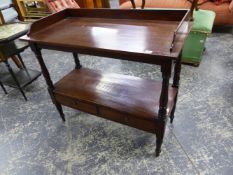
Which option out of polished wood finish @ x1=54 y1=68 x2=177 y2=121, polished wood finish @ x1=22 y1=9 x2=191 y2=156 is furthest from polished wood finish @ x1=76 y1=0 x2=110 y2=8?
polished wood finish @ x1=54 y1=68 x2=177 y2=121

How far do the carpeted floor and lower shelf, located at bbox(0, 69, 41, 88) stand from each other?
0.50ft

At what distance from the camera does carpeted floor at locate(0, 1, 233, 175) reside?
4.70 ft

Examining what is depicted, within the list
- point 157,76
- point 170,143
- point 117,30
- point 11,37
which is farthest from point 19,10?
point 170,143

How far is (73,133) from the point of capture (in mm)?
1743

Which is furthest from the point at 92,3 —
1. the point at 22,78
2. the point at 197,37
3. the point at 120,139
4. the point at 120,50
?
the point at 120,50

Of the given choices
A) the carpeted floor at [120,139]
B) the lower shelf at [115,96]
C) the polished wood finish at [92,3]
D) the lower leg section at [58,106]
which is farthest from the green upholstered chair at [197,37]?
the polished wood finish at [92,3]

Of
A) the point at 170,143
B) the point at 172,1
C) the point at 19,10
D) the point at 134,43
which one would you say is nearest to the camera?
the point at 134,43

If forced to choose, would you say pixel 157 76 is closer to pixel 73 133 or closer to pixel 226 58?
pixel 226 58

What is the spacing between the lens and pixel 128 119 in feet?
4.49

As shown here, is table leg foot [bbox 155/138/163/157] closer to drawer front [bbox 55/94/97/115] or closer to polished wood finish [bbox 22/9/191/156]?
polished wood finish [bbox 22/9/191/156]

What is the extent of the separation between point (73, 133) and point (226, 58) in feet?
6.71

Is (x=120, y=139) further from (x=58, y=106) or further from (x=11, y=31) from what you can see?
(x=11, y=31)

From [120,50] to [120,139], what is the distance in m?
0.87

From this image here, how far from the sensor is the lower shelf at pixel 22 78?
222 cm
